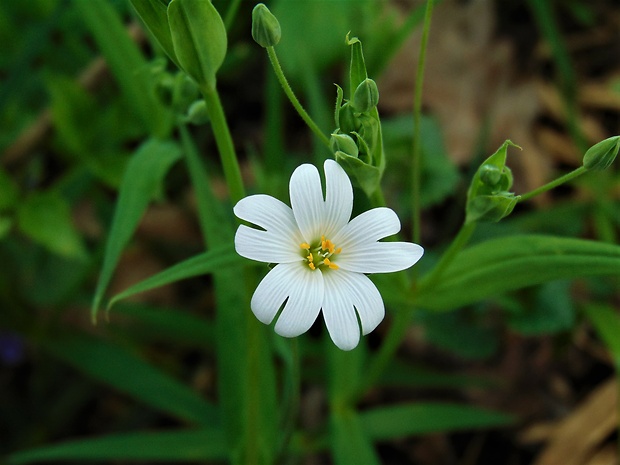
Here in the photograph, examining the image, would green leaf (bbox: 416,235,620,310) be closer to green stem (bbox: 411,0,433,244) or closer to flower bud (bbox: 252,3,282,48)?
green stem (bbox: 411,0,433,244)

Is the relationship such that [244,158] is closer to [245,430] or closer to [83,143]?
[83,143]

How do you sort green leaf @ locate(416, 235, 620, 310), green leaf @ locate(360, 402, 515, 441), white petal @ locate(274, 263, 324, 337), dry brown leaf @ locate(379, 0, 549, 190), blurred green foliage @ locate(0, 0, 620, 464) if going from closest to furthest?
white petal @ locate(274, 263, 324, 337)
green leaf @ locate(416, 235, 620, 310)
blurred green foliage @ locate(0, 0, 620, 464)
green leaf @ locate(360, 402, 515, 441)
dry brown leaf @ locate(379, 0, 549, 190)

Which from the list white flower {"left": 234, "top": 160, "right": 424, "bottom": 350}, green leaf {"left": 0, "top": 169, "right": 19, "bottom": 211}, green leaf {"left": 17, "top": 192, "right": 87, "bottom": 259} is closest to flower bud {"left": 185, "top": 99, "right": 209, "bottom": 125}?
white flower {"left": 234, "top": 160, "right": 424, "bottom": 350}

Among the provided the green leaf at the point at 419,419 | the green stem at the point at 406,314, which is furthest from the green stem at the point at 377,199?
the green leaf at the point at 419,419

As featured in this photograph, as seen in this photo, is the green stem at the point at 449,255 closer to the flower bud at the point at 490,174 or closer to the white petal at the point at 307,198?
the flower bud at the point at 490,174

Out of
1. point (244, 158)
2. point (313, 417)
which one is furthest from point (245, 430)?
point (244, 158)

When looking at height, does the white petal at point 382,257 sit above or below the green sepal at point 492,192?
Result: below
